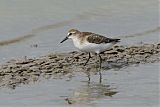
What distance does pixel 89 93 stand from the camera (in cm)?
937

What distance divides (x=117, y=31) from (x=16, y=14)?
111 inches

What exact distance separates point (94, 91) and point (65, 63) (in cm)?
190

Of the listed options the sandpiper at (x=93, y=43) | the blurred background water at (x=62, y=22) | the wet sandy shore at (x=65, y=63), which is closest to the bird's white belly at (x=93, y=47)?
the sandpiper at (x=93, y=43)

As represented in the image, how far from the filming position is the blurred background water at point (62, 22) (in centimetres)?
1336

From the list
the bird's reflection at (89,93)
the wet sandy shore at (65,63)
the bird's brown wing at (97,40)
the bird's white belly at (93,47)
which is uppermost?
the bird's brown wing at (97,40)

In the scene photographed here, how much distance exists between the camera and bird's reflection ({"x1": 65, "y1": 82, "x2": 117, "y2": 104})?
9.02m

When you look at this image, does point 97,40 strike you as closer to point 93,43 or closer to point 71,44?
point 93,43

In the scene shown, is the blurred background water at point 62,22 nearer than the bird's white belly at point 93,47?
No

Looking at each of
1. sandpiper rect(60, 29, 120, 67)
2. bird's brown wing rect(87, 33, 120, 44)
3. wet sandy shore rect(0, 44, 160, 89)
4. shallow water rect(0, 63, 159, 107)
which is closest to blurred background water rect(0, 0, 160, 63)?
wet sandy shore rect(0, 44, 160, 89)

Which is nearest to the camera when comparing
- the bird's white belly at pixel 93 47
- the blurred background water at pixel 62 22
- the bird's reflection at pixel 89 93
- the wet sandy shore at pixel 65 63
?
the bird's reflection at pixel 89 93

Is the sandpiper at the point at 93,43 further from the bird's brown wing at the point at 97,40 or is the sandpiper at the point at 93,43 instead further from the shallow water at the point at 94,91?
the shallow water at the point at 94,91

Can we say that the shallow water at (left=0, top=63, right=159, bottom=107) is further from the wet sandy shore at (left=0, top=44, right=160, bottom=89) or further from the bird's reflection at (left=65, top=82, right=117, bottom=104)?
the wet sandy shore at (left=0, top=44, right=160, bottom=89)

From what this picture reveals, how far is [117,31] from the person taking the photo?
14617 millimetres

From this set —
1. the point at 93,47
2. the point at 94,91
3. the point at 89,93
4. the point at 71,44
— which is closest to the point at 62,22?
the point at 71,44
